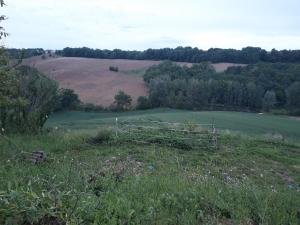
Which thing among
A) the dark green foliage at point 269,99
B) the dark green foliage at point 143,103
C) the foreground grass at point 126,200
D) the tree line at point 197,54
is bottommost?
the dark green foliage at point 143,103

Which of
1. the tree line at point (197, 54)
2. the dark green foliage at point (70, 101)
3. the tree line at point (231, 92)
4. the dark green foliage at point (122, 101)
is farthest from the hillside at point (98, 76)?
the tree line at point (197, 54)

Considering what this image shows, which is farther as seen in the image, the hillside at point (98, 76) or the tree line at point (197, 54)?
the tree line at point (197, 54)

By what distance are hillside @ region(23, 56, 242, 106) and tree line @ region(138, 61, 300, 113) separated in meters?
3.15

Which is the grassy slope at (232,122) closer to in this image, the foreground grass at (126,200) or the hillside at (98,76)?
the hillside at (98,76)

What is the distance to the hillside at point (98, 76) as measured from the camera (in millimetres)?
57406

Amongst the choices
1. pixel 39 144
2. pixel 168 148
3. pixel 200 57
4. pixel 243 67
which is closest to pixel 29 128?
pixel 39 144

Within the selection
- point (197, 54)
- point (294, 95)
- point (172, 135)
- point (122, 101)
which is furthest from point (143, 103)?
point (172, 135)

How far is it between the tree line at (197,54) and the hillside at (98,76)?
13.5 ft

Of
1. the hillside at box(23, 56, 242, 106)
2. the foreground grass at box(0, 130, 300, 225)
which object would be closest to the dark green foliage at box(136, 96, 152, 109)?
the hillside at box(23, 56, 242, 106)

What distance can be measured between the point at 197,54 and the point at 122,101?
26.2 metres

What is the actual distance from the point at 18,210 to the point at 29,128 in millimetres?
11630

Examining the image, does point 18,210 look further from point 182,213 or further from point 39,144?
point 39,144

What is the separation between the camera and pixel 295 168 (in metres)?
13.7

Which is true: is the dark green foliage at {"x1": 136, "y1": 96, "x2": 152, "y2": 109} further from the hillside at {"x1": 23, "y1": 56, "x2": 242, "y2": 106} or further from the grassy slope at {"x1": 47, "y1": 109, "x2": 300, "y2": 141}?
the grassy slope at {"x1": 47, "y1": 109, "x2": 300, "y2": 141}
